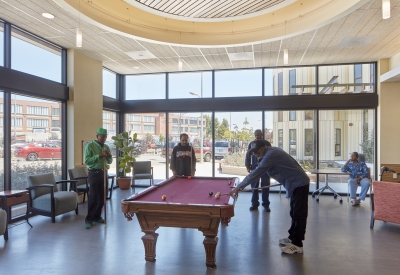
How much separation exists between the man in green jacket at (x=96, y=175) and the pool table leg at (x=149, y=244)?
1.80 meters

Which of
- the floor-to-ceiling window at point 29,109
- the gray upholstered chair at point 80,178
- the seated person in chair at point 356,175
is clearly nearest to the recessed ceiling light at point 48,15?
the floor-to-ceiling window at point 29,109

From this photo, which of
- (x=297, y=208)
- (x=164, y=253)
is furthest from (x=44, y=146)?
(x=297, y=208)

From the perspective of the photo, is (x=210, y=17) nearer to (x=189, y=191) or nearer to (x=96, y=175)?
(x=189, y=191)

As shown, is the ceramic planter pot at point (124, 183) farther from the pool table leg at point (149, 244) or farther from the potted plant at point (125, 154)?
the pool table leg at point (149, 244)

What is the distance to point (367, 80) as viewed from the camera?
732 centimetres

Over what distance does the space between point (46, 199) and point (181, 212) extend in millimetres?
3231

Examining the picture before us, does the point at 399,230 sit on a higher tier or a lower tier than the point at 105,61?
lower

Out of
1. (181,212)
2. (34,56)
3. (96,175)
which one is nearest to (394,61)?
(181,212)

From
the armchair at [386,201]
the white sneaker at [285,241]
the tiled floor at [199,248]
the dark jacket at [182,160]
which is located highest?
the dark jacket at [182,160]

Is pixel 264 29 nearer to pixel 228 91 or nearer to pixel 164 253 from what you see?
pixel 228 91

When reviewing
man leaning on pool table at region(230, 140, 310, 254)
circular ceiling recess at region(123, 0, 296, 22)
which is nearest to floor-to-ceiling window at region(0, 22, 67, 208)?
circular ceiling recess at region(123, 0, 296, 22)

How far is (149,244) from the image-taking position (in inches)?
132

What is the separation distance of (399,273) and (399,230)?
1.80 meters

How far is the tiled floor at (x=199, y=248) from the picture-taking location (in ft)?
10.7
